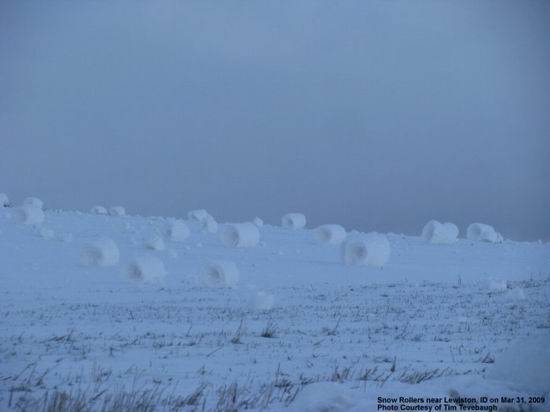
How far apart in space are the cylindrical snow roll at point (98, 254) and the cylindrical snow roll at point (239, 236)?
5750 mm

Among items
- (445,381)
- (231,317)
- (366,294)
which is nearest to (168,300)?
(231,317)

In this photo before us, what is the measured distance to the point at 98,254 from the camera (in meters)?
18.9

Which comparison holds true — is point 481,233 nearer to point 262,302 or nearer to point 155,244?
point 155,244

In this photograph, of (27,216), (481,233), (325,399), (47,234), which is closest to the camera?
(325,399)

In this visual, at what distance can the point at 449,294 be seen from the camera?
569 inches

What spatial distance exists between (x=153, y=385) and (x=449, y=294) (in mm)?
9270

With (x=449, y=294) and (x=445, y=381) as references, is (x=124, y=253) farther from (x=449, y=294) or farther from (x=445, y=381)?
(x=445, y=381)

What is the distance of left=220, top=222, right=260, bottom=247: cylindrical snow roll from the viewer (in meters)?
23.9

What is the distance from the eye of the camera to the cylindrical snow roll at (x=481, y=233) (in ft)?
102

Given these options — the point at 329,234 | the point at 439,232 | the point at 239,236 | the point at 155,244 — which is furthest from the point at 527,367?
the point at 439,232

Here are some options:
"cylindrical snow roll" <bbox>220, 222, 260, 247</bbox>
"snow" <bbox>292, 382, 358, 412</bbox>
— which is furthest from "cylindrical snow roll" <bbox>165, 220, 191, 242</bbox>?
"snow" <bbox>292, 382, 358, 412</bbox>

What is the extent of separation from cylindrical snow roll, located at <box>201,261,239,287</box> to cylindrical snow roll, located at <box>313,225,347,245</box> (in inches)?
423

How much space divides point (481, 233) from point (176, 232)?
1436cm

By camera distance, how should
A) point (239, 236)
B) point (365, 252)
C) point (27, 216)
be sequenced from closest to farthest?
point (365, 252) → point (239, 236) → point (27, 216)
